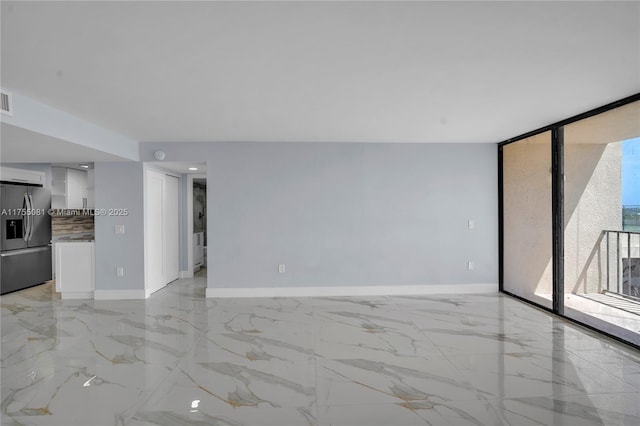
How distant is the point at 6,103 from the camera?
9.51ft

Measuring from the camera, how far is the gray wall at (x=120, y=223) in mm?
5340

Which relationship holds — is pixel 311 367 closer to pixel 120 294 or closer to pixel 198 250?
pixel 120 294

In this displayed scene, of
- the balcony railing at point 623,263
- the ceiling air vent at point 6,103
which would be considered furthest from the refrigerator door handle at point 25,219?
the balcony railing at point 623,263

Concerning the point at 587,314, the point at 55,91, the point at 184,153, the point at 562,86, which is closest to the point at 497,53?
the point at 562,86

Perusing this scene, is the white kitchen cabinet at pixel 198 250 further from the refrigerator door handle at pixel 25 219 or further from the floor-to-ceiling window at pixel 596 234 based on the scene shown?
the floor-to-ceiling window at pixel 596 234

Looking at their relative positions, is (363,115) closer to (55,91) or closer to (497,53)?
(497,53)

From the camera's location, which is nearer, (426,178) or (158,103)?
(158,103)

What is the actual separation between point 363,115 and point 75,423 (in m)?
3.60

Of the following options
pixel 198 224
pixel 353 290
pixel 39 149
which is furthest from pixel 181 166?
pixel 353 290

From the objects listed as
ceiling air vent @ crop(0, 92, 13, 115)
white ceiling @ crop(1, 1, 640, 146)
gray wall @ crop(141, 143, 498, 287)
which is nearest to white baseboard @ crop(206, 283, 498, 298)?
gray wall @ crop(141, 143, 498, 287)

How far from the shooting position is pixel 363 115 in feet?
13.1

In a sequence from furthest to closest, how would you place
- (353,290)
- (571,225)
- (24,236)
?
(24,236) → (353,290) → (571,225)

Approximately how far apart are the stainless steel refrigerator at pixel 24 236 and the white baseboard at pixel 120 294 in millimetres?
1720

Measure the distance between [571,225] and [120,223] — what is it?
6504 mm
